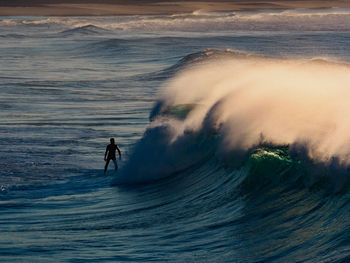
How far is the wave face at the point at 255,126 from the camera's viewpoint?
479 inches

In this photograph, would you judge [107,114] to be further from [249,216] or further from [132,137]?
[249,216]

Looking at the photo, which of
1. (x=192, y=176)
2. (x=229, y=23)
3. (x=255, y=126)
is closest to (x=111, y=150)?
(x=192, y=176)

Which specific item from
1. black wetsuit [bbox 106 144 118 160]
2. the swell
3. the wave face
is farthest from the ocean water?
the swell

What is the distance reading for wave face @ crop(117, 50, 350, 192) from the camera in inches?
479

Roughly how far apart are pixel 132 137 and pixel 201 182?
6780 mm

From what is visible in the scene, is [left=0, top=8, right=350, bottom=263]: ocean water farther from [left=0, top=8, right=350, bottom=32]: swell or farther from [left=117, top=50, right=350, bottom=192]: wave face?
[left=0, top=8, right=350, bottom=32]: swell

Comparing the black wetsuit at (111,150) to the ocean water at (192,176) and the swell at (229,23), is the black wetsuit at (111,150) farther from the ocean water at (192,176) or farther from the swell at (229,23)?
the swell at (229,23)

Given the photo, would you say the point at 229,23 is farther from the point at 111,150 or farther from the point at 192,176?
the point at 192,176

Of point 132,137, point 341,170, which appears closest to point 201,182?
point 341,170

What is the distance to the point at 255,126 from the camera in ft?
45.9

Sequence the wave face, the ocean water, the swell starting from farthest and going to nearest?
the swell
the wave face
the ocean water

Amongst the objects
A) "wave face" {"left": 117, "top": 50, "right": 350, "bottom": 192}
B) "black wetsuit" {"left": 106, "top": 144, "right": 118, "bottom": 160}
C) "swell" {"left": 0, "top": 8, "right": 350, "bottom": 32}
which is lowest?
"swell" {"left": 0, "top": 8, "right": 350, "bottom": 32}

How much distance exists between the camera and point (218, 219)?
1131 centimetres

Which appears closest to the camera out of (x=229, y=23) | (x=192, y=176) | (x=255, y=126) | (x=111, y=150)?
(x=255, y=126)
